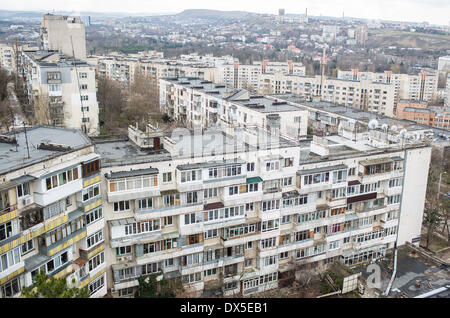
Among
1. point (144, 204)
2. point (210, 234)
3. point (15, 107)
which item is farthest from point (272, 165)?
point (15, 107)

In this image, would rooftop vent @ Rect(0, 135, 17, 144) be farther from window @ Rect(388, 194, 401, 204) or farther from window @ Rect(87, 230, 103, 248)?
window @ Rect(388, 194, 401, 204)

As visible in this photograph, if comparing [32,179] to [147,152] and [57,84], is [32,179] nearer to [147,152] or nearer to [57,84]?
[147,152]

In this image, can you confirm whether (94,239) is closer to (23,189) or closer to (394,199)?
(23,189)

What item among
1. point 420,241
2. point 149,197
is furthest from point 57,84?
point 420,241

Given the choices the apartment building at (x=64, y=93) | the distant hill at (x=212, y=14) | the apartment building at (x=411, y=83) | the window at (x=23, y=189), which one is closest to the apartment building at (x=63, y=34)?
the apartment building at (x=64, y=93)

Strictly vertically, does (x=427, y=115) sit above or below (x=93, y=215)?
below

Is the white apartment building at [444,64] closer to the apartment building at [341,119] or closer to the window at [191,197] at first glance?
the apartment building at [341,119]
